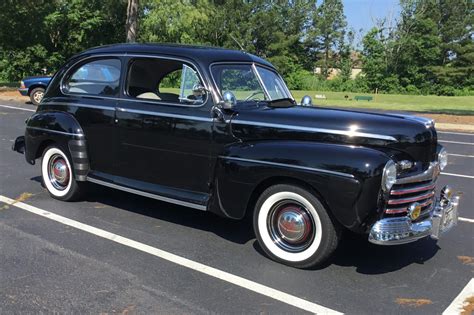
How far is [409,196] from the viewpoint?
13.8ft

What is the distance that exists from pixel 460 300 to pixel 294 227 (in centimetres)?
141

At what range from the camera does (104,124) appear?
18.6 feet

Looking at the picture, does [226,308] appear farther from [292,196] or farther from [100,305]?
[292,196]

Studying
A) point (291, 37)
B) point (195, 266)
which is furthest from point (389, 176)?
point (291, 37)

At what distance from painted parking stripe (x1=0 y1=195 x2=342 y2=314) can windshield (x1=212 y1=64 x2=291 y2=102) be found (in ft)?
5.44

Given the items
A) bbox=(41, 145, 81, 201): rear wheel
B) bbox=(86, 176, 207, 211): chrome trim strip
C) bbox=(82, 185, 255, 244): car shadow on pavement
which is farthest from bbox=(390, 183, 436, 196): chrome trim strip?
bbox=(41, 145, 81, 201): rear wheel

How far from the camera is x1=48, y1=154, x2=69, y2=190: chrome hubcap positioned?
625cm

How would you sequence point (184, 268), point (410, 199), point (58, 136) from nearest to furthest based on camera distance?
point (410, 199) → point (184, 268) → point (58, 136)

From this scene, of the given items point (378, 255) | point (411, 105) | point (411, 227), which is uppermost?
point (411, 227)

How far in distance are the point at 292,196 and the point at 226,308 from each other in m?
1.18

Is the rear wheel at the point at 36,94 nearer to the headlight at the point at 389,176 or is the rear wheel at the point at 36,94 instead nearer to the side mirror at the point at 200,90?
the side mirror at the point at 200,90

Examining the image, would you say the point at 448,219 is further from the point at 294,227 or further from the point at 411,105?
the point at 411,105

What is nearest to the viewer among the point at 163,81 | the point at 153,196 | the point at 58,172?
the point at 153,196

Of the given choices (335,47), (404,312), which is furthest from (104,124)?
(335,47)
